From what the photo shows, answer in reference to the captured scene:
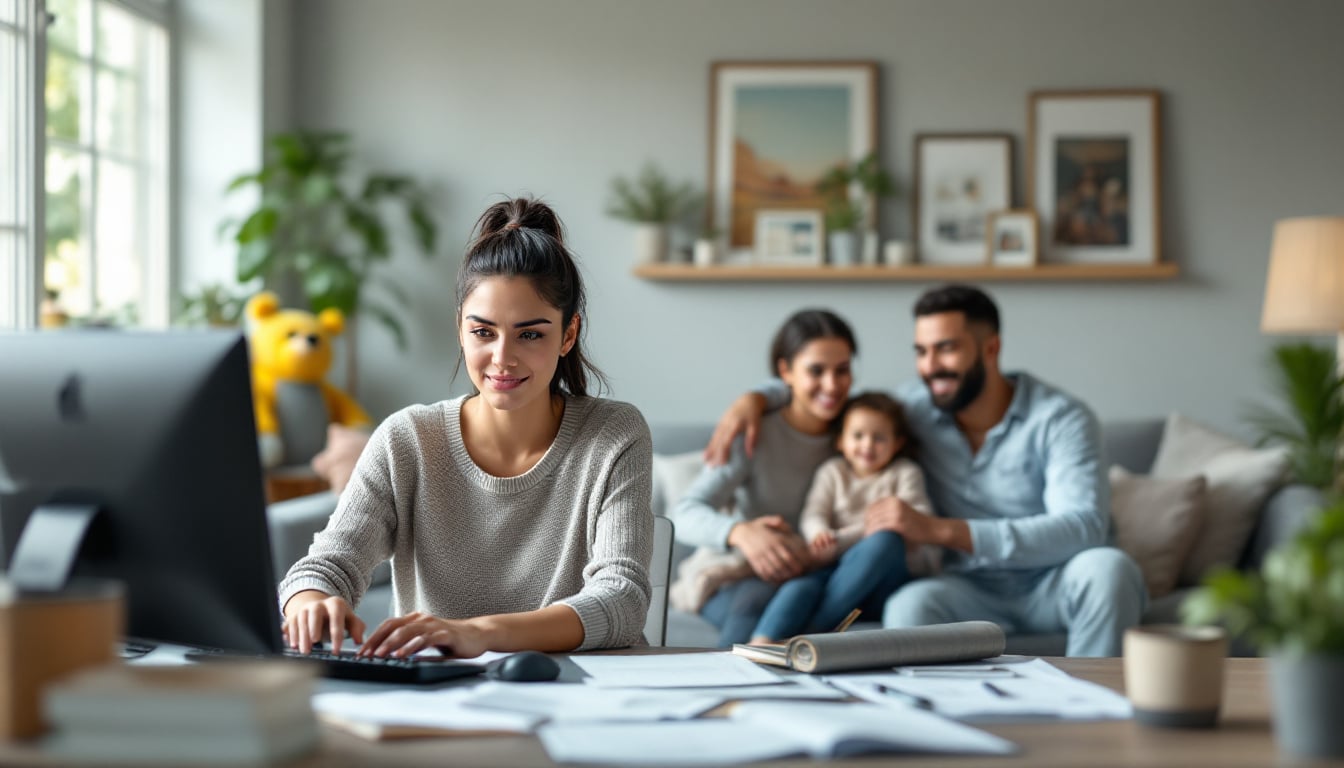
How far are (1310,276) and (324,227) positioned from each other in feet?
10.6

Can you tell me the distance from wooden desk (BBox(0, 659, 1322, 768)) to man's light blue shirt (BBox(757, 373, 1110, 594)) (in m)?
1.71

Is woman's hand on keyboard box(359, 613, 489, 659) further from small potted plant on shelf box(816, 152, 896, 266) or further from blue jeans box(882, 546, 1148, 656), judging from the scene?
small potted plant on shelf box(816, 152, 896, 266)

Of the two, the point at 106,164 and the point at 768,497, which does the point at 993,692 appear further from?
the point at 106,164

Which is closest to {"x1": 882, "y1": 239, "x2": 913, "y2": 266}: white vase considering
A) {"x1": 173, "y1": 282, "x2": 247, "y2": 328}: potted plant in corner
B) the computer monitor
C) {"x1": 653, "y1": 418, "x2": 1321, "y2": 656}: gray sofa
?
{"x1": 653, "y1": 418, "x2": 1321, "y2": 656}: gray sofa

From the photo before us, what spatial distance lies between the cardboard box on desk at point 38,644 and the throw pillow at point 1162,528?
2.66 meters

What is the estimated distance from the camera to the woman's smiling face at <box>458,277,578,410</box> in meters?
1.72

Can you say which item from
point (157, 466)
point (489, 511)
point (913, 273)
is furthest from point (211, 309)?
point (157, 466)

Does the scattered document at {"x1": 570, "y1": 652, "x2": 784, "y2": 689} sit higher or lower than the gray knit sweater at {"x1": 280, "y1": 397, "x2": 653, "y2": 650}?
lower

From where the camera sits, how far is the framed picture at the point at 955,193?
4.45 meters

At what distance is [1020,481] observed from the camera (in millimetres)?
3012

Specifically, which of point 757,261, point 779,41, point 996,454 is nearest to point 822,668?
point 996,454

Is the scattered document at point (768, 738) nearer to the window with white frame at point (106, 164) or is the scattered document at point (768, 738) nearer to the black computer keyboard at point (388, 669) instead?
the black computer keyboard at point (388, 669)

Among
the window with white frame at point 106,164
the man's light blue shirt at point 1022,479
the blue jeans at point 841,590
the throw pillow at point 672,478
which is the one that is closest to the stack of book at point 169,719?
the blue jeans at point 841,590

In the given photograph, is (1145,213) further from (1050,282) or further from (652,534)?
(652,534)
